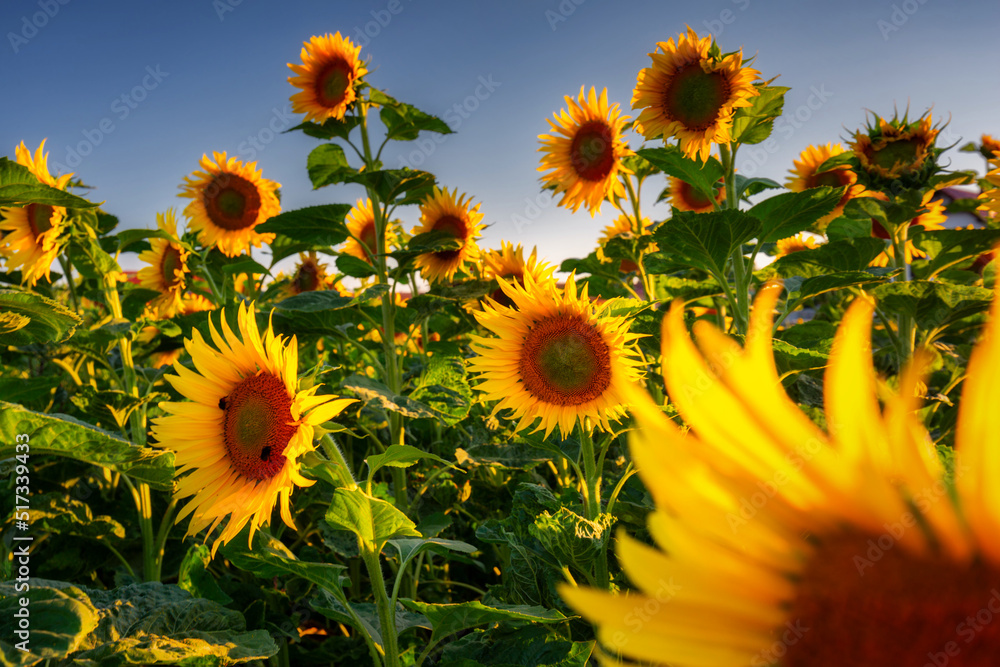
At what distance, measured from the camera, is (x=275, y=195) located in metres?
3.07

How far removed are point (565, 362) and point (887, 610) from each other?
1355mm

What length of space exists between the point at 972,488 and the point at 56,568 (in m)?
2.35

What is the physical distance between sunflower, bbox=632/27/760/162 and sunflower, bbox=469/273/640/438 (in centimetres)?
70

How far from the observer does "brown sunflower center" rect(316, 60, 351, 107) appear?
2.54m

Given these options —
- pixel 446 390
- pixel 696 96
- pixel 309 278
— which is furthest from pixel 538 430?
pixel 309 278

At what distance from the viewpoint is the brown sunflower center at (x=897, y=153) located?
2305 mm

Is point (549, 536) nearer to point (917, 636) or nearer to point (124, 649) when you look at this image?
point (124, 649)

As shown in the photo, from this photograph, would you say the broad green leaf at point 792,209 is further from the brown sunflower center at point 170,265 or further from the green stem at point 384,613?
the brown sunflower center at point 170,265

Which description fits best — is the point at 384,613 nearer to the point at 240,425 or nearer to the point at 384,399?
the point at 240,425

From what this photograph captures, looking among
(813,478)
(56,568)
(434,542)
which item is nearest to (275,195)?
(56,568)

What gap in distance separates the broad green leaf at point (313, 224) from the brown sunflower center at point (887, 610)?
7.39ft

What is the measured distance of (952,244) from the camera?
93.4 inches

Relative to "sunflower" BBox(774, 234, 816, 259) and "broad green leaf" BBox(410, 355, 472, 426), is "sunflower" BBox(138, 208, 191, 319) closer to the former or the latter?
"broad green leaf" BBox(410, 355, 472, 426)

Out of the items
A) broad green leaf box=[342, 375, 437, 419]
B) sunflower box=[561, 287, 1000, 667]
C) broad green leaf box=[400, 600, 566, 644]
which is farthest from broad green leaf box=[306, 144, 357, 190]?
sunflower box=[561, 287, 1000, 667]
